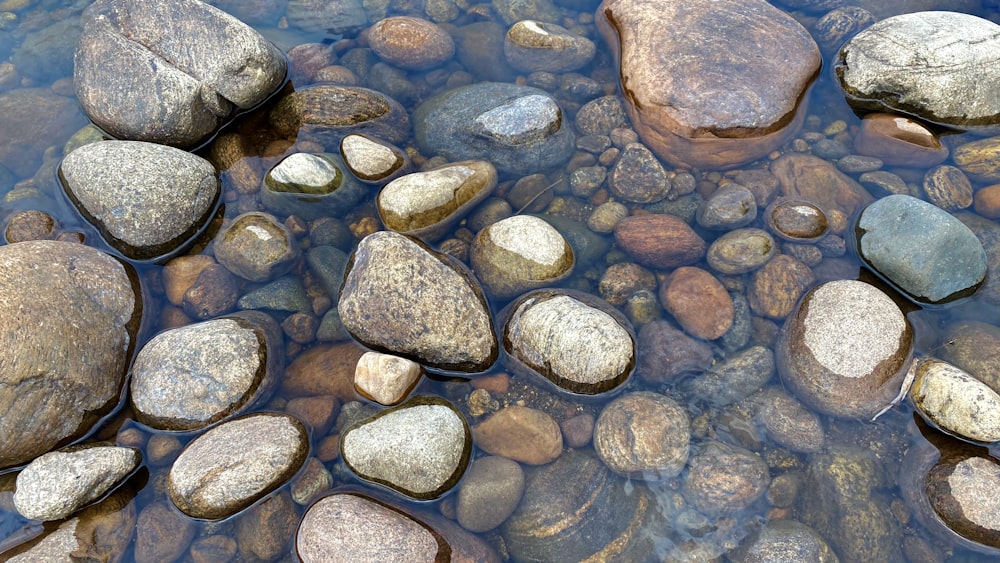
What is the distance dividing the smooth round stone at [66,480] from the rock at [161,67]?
9.15ft

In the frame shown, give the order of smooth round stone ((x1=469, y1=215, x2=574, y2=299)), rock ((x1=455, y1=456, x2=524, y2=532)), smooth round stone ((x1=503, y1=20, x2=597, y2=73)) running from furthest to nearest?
smooth round stone ((x1=503, y1=20, x2=597, y2=73)) → smooth round stone ((x1=469, y1=215, x2=574, y2=299)) → rock ((x1=455, y1=456, x2=524, y2=532))

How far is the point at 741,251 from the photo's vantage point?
443cm

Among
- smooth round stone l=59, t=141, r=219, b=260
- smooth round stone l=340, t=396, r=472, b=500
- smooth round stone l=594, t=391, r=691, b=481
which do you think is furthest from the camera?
smooth round stone l=59, t=141, r=219, b=260

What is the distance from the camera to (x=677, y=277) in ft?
14.7

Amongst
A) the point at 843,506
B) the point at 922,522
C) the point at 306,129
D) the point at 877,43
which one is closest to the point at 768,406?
the point at 843,506

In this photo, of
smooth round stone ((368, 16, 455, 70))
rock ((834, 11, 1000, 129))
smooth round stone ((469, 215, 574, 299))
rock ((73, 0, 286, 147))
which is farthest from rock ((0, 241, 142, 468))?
rock ((834, 11, 1000, 129))

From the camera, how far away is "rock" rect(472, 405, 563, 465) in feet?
12.9

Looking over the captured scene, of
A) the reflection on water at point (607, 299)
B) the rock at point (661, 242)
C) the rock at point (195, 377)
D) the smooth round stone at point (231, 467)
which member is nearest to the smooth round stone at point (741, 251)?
the reflection on water at point (607, 299)

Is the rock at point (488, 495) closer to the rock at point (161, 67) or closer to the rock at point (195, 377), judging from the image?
the rock at point (195, 377)

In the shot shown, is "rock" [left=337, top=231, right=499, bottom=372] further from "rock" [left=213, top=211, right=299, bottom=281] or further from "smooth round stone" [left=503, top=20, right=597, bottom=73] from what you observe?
"smooth round stone" [left=503, top=20, right=597, bottom=73]

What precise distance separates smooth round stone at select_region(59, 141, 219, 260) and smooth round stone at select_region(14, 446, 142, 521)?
1761mm

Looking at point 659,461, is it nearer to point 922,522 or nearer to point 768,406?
point 768,406

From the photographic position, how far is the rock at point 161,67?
184 inches

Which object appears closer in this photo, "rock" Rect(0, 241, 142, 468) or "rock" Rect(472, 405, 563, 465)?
"rock" Rect(0, 241, 142, 468)
